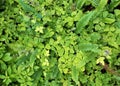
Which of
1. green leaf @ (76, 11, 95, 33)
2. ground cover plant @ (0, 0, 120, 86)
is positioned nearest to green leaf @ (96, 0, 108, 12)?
ground cover plant @ (0, 0, 120, 86)

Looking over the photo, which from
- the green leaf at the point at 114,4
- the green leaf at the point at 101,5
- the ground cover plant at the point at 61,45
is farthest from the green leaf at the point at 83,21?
the green leaf at the point at 114,4

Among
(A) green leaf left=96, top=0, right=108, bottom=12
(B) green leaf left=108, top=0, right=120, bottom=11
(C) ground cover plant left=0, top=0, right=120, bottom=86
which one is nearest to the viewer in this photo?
(C) ground cover plant left=0, top=0, right=120, bottom=86

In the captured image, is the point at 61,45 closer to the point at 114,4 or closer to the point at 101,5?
the point at 101,5

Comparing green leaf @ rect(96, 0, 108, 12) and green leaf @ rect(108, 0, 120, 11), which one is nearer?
green leaf @ rect(96, 0, 108, 12)

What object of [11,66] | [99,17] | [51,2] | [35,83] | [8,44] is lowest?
[35,83]

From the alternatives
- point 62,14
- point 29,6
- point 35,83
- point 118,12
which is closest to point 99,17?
point 118,12

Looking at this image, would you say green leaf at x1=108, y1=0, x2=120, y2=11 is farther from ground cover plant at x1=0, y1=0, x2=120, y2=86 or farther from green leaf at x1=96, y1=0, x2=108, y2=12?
green leaf at x1=96, y1=0, x2=108, y2=12

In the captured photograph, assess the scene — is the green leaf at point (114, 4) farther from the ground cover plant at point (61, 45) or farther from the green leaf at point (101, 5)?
the green leaf at point (101, 5)

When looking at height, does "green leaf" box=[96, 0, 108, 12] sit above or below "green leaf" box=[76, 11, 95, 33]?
above

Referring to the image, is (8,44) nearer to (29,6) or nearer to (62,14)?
(29,6)
